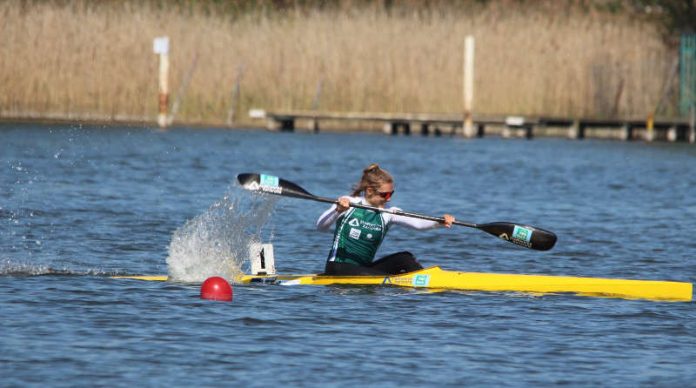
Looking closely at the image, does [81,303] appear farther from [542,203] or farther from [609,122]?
[609,122]

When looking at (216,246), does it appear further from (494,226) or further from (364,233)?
(494,226)

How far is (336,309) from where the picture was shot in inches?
429

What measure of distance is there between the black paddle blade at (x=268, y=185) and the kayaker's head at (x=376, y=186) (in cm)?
78

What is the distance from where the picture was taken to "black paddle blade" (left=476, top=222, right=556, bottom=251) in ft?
41.0

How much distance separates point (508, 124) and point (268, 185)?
78.1 feet

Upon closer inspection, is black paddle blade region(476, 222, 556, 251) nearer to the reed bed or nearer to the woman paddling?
the woman paddling

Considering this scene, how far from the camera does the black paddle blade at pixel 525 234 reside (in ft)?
41.0

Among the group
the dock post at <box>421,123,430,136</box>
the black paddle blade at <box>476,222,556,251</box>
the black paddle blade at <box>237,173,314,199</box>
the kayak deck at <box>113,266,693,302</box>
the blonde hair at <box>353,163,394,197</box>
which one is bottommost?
the dock post at <box>421,123,430,136</box>

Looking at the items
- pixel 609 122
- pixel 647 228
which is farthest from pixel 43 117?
pixel 647 228

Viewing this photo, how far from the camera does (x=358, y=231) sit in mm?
11938

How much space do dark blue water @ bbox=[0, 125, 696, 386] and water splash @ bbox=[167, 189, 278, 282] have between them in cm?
3

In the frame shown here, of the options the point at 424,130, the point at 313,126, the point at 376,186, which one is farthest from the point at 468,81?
the point at 376,186

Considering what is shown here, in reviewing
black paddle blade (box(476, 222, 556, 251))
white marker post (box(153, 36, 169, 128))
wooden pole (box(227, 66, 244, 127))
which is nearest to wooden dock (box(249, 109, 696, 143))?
wooden pole (box(227, 66, 244, 127))

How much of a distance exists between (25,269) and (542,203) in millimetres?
10810
